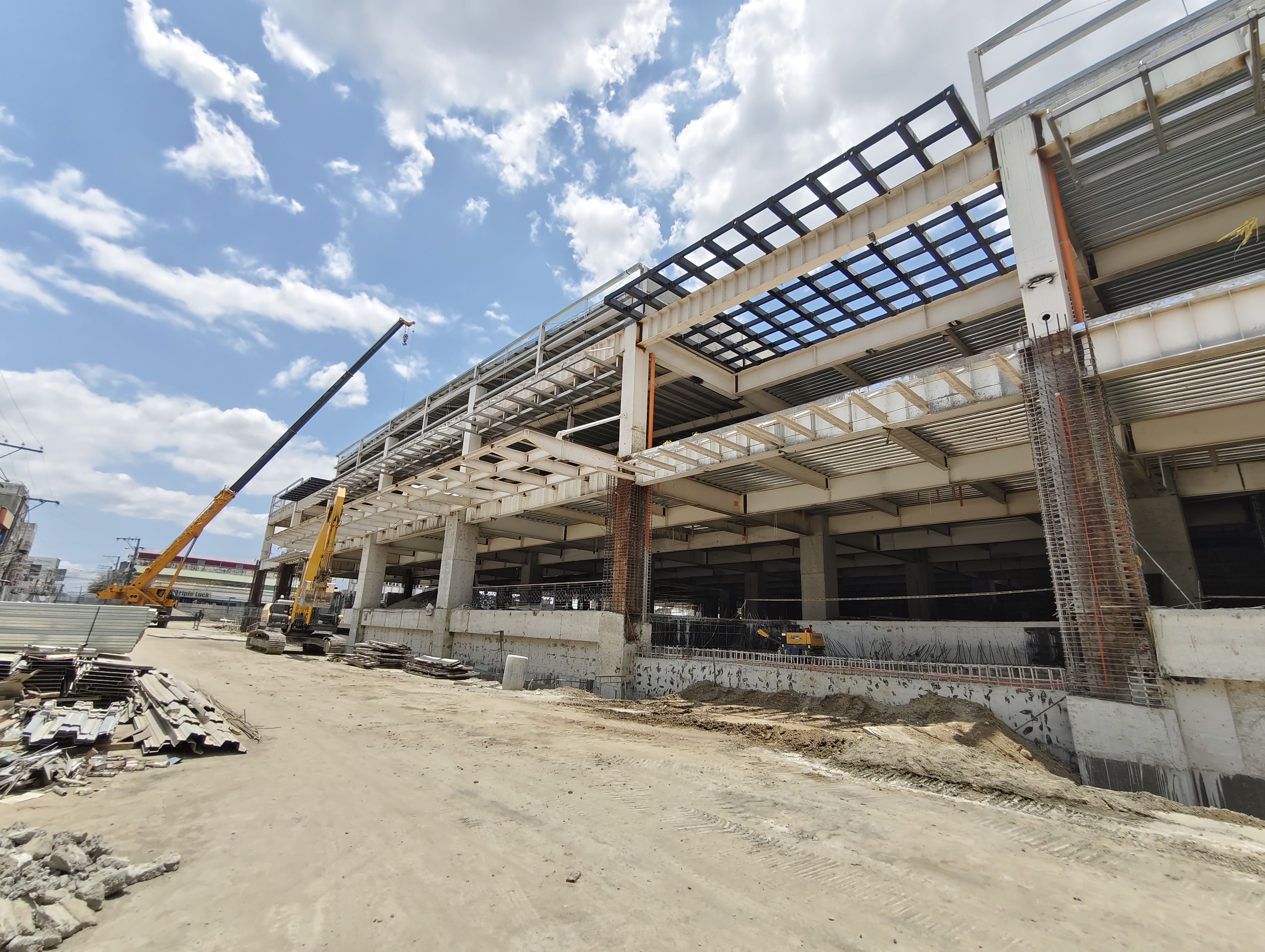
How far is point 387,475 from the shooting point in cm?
3969

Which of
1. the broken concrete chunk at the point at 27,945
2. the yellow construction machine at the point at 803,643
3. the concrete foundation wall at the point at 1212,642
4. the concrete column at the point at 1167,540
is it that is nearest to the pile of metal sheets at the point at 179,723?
the broken concrete chunk at the point at 27,945

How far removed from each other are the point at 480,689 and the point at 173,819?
547 inches

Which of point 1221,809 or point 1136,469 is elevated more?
point 1136,469

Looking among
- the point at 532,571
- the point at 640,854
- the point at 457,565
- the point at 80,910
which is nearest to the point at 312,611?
the point at 457,565

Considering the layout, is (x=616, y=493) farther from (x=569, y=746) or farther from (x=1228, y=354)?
(x=1228, y=354)

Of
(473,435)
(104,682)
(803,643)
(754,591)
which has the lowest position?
(104,682)

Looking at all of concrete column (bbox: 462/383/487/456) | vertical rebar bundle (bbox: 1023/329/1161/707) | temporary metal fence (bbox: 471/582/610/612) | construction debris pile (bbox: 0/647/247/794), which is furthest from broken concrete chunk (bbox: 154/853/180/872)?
concrete column (bbox: 462/383/487/456)

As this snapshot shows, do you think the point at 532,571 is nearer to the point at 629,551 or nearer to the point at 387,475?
the point at 387,475

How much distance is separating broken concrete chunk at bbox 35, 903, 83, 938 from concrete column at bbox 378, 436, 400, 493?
3603cm

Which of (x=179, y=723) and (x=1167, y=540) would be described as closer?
Result: (x=179, y=723)

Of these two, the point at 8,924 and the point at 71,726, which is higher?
the point at 71,726

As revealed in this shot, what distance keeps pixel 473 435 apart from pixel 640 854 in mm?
27514

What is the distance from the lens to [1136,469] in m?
16.8

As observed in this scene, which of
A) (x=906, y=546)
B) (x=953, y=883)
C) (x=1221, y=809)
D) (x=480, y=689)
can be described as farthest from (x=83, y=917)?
(x=906, y=546)
